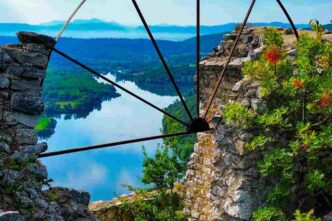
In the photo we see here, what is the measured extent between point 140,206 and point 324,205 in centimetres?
474

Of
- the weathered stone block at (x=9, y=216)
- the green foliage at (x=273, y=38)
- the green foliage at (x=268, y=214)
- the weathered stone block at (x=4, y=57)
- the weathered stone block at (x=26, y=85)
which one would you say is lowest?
the weathered stone block at (x=9, y=216)

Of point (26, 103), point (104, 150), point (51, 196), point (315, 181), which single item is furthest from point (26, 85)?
point (104, 150)

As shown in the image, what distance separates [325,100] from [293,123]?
0.74m

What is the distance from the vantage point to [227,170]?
851 cm

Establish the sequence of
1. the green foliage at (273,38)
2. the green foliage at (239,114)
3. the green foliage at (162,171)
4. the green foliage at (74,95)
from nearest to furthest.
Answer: the green foliage at (239,114)
the green foliage at (273,38)
the green foliage at (162,171)
the green foliage at (74,95)

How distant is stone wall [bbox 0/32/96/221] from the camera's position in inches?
197

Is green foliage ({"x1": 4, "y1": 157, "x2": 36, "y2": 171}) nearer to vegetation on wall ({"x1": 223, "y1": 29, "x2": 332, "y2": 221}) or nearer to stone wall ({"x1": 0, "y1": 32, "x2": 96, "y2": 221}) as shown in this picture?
stone wall ({"x1": 0, "y1": 32, "x2": 96, "y2": 221})

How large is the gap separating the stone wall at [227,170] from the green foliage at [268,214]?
0.50 meters

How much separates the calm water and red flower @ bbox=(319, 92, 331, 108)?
3359cm

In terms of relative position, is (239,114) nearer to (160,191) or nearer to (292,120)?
(292,120)

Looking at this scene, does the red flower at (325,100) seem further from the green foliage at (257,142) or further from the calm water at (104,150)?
the calm water at (104,150)

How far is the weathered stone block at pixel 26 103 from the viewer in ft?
18.1

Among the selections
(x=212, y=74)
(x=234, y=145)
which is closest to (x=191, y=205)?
(x=234, y=145)

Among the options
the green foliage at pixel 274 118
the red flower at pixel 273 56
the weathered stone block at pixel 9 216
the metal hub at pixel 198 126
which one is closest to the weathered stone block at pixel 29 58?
the weathered stone block at pixel 9 216
